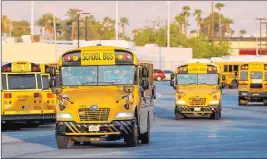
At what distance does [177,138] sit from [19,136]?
16.9ft

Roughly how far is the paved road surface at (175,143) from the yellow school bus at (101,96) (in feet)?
1.37

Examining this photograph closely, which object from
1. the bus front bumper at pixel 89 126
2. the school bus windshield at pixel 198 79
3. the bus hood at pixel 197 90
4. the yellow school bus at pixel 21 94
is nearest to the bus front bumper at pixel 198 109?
the bus hood at pixel 197 90

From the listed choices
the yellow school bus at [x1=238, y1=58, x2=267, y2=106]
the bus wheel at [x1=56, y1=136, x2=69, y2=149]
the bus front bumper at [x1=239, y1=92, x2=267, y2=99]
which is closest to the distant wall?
the yellow school bus at [x1=238, y1=58, x2=267, y2=106]

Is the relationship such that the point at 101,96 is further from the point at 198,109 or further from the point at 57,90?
the point at 198,109

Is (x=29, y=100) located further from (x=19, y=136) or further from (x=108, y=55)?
(x=108, y=55)

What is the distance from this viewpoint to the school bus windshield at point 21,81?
32938mm

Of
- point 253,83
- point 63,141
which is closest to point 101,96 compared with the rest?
point 63,141

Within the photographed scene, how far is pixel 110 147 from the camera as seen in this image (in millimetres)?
22703

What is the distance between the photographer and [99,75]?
23.0 metres

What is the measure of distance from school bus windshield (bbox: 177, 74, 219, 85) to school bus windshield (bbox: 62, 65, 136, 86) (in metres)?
16.2

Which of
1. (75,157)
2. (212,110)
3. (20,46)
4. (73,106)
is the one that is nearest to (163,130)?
(212,110)

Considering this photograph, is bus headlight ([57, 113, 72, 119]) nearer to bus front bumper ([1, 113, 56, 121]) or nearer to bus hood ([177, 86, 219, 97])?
bus front bumper ([1, 113, 56, 121])

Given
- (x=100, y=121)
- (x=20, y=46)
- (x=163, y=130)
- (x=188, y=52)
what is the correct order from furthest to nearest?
(x=188, y=52), (x=20, y=46), (x=163, y=130), (x=100, y=121)

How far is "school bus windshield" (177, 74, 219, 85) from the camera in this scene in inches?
1538
